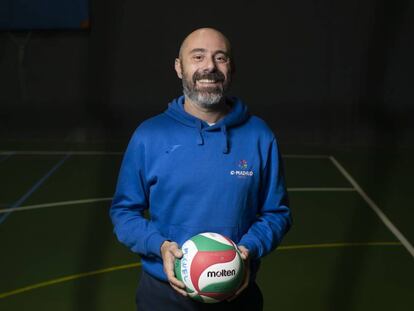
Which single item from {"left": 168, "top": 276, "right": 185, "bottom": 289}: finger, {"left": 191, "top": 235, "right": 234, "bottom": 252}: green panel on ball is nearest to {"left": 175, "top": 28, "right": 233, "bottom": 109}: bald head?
{"left": 191, "top": 235, "right": 234, "bottom": 252}: green panel on ball

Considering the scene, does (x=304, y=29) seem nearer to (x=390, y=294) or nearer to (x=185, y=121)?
(x=390, y=294)

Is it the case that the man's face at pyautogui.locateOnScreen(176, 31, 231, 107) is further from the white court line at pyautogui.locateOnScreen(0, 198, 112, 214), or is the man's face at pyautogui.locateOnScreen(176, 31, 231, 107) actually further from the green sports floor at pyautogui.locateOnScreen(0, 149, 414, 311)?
the white court line at pyautogui.locateOnScreen(0, 198, 112, 214)

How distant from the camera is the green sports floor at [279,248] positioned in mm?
3945

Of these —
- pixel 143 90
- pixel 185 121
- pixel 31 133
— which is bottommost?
pixel 31 133

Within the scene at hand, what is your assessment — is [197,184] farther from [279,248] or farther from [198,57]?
[279,248]

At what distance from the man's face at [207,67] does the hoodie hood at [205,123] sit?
7 centimetres

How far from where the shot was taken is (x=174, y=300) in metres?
2.09

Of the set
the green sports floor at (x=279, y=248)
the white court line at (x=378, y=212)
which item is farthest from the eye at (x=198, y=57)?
the white court line at (x=378, y=212)

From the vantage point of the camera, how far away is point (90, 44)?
10.0m

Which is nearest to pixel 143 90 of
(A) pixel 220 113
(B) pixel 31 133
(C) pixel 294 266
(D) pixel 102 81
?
(D) pixel 102 81

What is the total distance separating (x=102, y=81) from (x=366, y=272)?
6.78 m

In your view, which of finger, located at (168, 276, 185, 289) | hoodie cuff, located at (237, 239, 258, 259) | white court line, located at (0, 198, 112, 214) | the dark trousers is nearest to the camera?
finger, located at (168, 276, 185, 289)

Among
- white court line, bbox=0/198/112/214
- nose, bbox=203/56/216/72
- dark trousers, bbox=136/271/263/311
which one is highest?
nose, bbox=203/56/216/72

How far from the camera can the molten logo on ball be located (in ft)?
6.21
